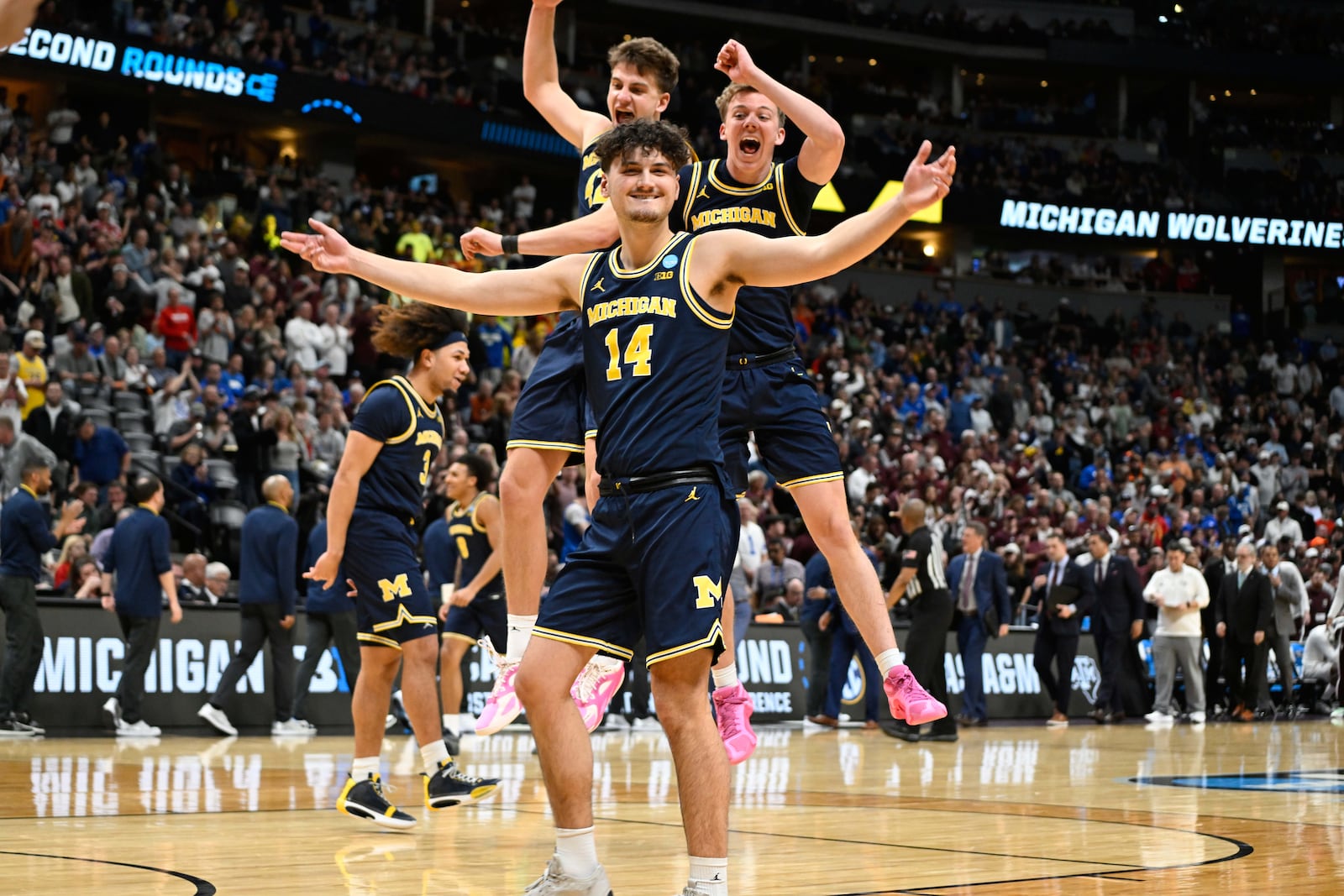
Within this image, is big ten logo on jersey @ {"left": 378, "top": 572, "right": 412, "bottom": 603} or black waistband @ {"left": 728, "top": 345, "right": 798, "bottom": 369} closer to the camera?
black waistband @ {"left": 728, "top": 345, "right": 798, "bottom": 369}

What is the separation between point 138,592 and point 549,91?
7.82 meters

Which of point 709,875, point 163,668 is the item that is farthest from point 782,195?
point 163,668

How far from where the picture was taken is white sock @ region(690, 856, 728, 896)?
470 cm

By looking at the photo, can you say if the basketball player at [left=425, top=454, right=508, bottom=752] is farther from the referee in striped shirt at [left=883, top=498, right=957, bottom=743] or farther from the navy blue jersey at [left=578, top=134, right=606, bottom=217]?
the referee in striped shirt at [left=883, top=498, right=957, bottom=743]

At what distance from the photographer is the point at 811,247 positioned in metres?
4.88

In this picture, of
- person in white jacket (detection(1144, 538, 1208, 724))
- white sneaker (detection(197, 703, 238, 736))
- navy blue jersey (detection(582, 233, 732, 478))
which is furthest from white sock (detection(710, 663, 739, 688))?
person in white jacket (detection(1144, 538, 1208, 724))

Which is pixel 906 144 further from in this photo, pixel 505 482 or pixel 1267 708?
pixel 505 482

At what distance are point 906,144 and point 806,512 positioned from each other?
3422cm

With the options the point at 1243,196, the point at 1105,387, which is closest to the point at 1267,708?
the point at 1105,387

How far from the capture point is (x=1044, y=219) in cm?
3962

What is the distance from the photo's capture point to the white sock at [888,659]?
6.52m

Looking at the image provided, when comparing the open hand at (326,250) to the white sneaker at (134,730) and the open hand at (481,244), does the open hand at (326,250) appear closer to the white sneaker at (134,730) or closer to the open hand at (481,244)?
the open hand at (481,244)

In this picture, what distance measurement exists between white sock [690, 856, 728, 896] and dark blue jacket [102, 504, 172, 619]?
971 centimetres

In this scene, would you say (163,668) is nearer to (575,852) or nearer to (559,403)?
(559,403)
